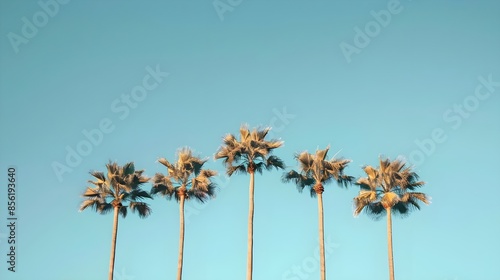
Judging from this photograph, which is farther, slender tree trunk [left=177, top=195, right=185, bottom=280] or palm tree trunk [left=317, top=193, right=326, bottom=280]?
slender tree trunk [left=177, top=195, right=185, bottom=280]

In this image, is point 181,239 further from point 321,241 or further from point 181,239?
point 321,241

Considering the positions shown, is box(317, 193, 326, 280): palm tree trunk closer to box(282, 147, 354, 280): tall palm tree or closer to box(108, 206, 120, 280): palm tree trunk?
box(282, 147, 354, 280): tall palm tree

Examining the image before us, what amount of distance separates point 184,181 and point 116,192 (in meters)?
5.74

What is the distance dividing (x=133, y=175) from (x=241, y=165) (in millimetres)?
9064

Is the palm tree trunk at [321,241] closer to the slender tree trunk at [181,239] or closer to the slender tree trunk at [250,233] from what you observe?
the slender tree trunk at [250,233]

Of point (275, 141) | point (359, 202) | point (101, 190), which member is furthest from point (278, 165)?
point (101, 190)

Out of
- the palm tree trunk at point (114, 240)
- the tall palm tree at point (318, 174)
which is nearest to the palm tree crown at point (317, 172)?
the tall palm tree at point (318, 174)

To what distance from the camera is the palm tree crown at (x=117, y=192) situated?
80.4 m

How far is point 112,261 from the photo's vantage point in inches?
3118

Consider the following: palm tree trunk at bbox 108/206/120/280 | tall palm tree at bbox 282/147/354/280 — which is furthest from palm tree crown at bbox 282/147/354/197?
palm tree trunk at bbox 108/206/120/280

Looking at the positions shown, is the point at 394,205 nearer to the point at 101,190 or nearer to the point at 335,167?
the point at 335,167

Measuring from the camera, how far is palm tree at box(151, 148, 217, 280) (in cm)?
8125

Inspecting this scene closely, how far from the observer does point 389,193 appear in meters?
80.3

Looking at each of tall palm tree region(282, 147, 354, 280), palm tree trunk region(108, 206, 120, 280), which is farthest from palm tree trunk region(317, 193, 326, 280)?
palm tree trunk region(108, 206, 120, 280)
